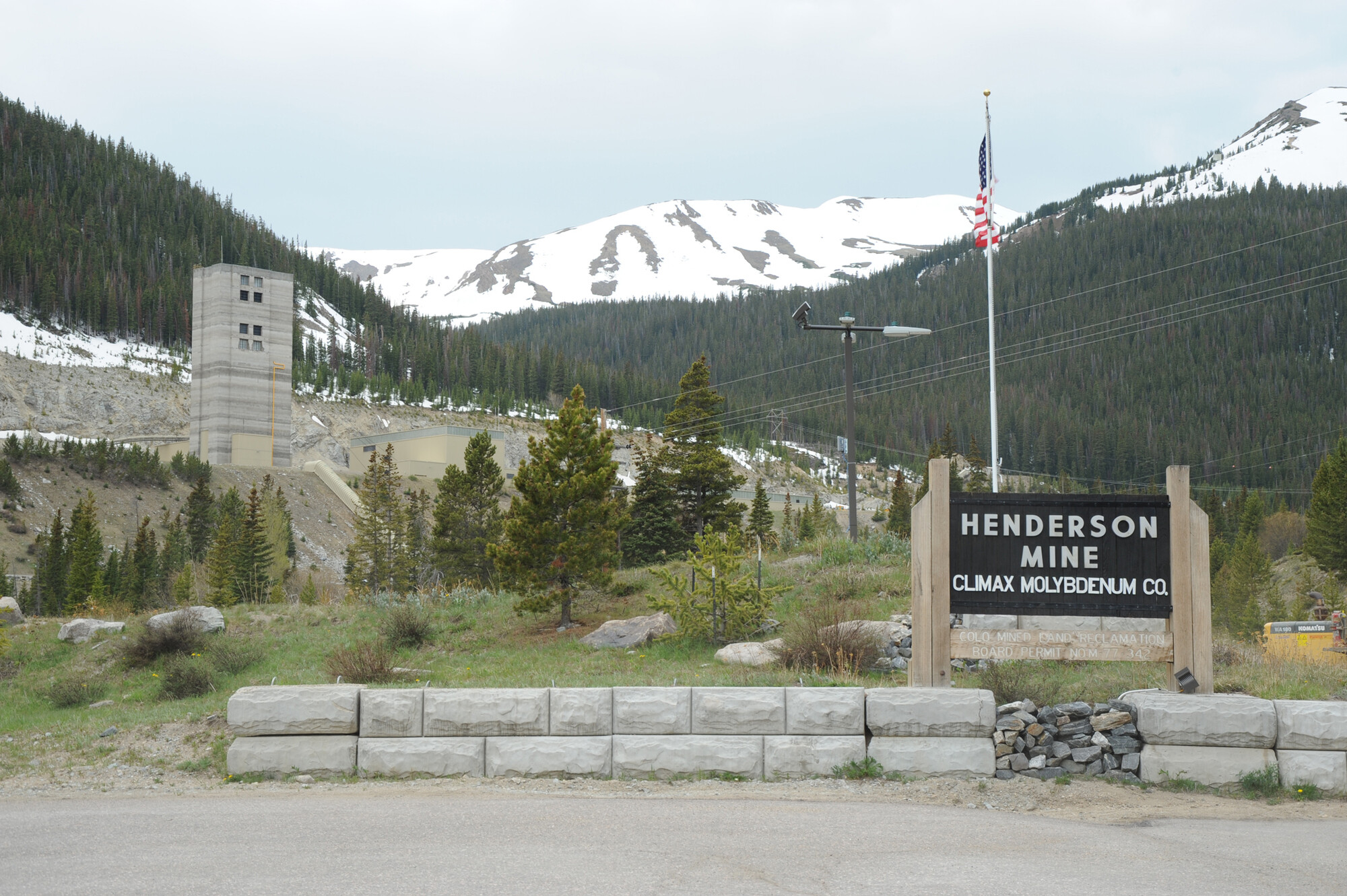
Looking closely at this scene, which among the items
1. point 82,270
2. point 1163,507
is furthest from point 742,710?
point 82,270

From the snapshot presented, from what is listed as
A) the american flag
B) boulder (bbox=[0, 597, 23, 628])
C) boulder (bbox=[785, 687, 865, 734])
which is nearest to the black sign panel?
boulder (bbox=[785, 687, 865, 734])

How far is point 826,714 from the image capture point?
9352 mm

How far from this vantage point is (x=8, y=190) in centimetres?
14788

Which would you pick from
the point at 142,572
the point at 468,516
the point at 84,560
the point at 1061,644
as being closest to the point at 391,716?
the point at 1061,644

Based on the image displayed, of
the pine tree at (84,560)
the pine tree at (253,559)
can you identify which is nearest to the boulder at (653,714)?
the pine tree at (253,559)

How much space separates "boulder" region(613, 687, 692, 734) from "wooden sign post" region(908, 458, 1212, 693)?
2.32 metres

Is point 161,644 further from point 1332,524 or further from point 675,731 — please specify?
point 1332,524

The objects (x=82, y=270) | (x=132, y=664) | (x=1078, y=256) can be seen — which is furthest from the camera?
(x=1078, y=256)

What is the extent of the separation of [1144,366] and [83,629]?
571ft

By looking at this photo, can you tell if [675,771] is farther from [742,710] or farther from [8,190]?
[8,190]

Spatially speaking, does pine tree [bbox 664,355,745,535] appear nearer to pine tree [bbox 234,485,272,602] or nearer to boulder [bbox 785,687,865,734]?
boulder [bbox 785,687,865,734]

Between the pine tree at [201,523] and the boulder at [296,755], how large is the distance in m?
56.0

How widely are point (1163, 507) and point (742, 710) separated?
461cm

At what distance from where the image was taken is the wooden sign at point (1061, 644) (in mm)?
9547
